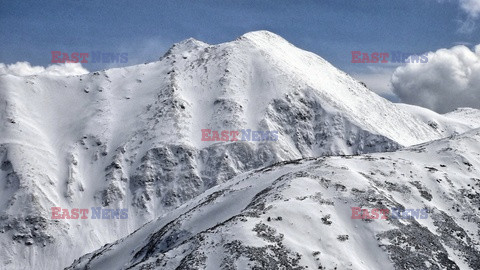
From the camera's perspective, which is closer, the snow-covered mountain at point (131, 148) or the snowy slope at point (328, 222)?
the snowy slope at point (328, 222)

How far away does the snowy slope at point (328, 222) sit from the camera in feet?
169

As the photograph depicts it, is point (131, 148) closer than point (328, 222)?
No

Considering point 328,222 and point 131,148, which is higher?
point 131,148

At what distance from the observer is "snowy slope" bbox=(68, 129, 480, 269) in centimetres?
5138

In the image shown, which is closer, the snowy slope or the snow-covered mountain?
the snowy slope

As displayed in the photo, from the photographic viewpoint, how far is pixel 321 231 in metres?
55.4

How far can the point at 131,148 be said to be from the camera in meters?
176

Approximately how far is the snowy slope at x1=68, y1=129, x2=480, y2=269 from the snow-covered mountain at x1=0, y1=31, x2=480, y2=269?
8231 cm

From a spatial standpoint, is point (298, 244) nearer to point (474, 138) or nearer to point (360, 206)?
point (360, 206)

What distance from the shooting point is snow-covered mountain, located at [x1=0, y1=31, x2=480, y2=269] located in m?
153

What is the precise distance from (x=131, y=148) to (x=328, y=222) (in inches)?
5039

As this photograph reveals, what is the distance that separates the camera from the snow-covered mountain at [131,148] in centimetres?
15288

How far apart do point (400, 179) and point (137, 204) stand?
108 m

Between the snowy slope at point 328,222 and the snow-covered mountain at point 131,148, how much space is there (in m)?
82.3
